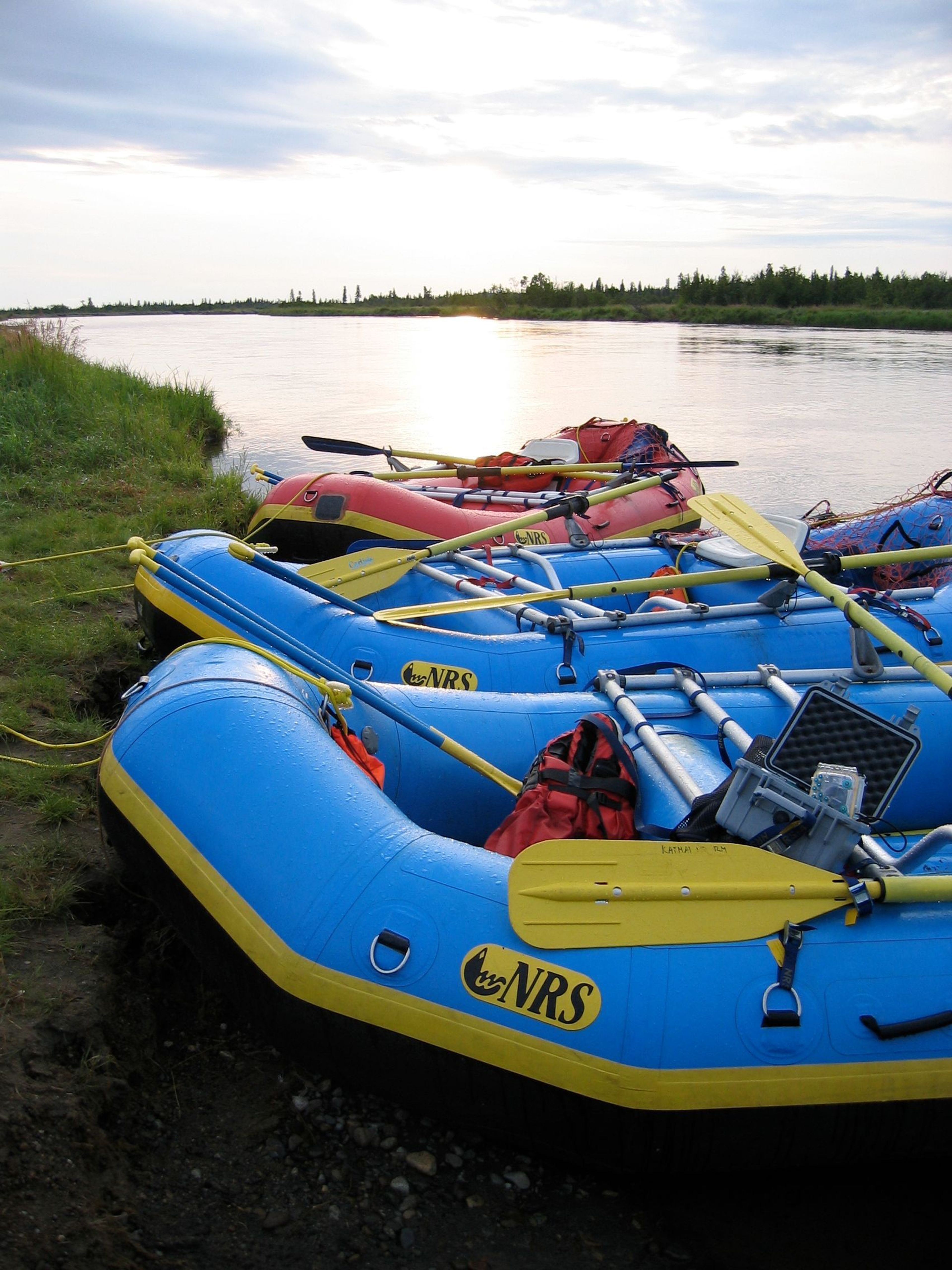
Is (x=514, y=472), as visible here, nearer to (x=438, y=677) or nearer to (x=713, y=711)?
(x=438, y=677)

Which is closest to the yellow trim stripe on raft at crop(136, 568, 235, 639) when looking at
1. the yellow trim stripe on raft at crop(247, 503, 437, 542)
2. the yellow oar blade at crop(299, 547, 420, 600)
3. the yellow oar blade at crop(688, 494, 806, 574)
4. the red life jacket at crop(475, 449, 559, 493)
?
the yellow oar blade at crop(299, 547, 420, 600)

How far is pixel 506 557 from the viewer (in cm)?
533

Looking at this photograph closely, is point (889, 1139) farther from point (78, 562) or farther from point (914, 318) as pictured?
point (914, 318)

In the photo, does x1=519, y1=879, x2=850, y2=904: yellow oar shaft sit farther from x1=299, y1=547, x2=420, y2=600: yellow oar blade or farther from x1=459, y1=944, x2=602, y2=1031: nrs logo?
x1=299, y1=547, x2=420, y2=600: yellow oar blade

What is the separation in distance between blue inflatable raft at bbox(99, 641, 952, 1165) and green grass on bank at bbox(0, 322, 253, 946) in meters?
0.70

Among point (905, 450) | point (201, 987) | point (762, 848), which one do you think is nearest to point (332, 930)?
point (201, 987)

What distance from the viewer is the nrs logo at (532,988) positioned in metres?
2.03

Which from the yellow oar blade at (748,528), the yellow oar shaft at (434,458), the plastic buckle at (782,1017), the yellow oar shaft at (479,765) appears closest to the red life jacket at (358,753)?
the yellow oar shaft at (479,765)

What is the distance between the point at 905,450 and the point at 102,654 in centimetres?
1100

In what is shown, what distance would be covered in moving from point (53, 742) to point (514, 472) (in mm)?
4279

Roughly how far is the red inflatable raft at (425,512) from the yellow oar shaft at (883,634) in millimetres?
2642

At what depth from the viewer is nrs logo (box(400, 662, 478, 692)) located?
378 centimetres

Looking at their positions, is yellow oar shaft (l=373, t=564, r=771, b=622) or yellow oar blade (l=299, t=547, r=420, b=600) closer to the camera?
yellow oar shaft (l=373, t=564, r=771, b=622)

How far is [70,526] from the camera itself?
6.05m
